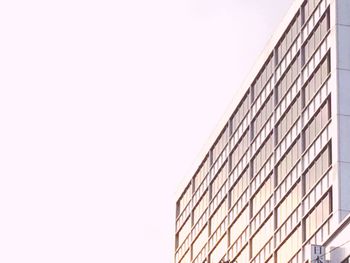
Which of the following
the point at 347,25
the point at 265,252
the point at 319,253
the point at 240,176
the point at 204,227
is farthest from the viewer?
the point at 204,227

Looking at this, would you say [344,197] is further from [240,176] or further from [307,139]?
[240,176]

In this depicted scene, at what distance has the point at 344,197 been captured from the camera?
7569 cm

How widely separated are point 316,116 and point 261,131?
15590 millimetres

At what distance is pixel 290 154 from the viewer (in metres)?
88.2

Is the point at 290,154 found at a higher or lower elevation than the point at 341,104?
higher

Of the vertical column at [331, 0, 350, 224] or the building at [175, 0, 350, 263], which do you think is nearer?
the vertical column at [331, 0, 350, 224]

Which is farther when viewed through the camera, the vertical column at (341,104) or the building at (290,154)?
the building at (290,154)

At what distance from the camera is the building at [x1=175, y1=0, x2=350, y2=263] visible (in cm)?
7775

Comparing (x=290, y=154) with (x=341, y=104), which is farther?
(x=290, y=154)

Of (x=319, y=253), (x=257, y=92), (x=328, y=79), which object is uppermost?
(x=257, y=92)

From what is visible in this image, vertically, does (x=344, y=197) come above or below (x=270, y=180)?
below

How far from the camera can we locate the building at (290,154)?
77.8 metres

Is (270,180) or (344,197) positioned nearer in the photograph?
(344,197)

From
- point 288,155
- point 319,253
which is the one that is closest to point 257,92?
point 288,155
